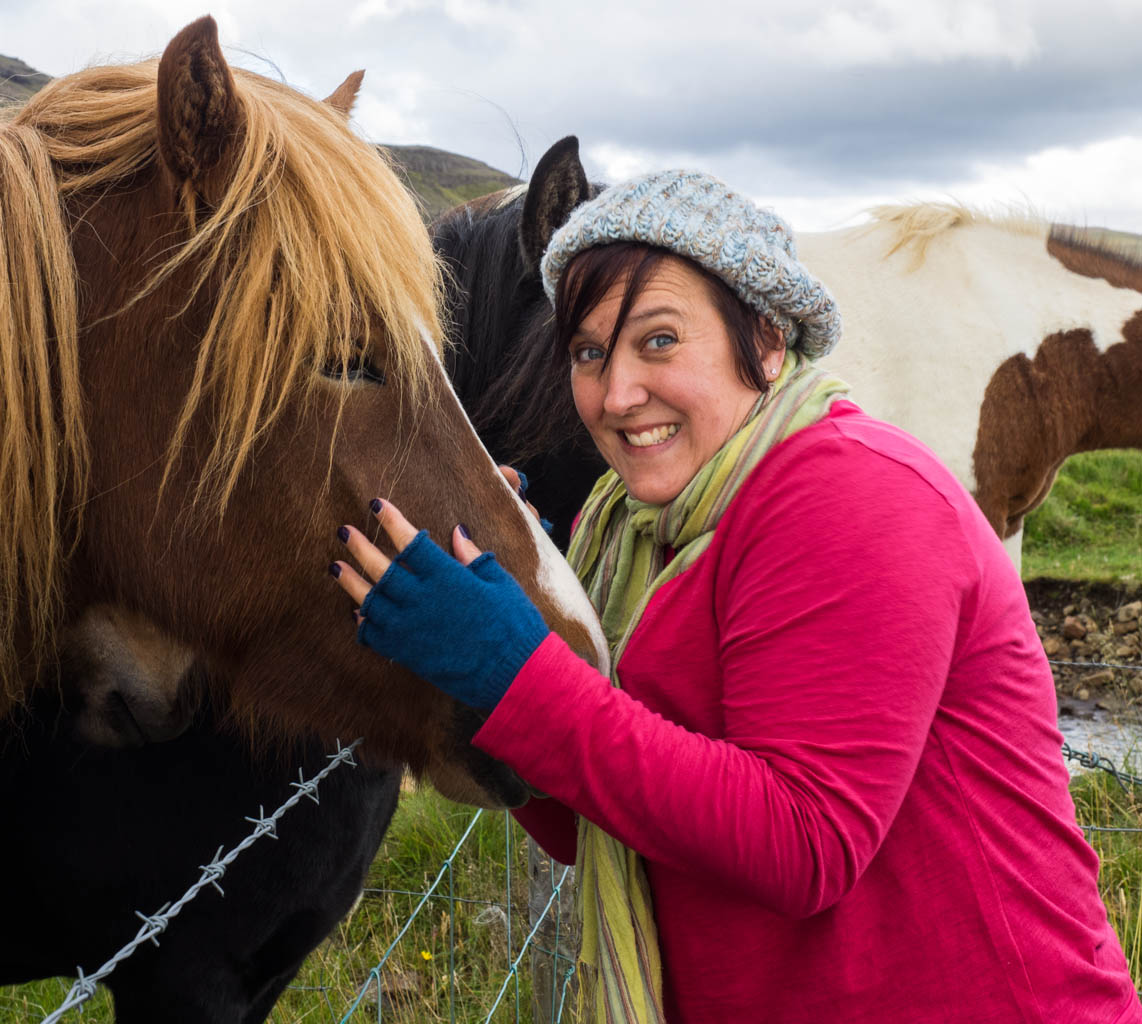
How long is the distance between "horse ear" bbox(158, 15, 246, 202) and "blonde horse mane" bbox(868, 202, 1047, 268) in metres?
3.87

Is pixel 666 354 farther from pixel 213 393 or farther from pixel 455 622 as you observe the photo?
pixel 213 393

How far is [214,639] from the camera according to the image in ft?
4.80

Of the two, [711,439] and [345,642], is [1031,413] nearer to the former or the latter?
[711,439]

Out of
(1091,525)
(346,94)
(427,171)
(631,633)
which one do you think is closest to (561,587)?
(631,633)

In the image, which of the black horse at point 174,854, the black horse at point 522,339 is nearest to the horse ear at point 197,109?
the black horse at point 174,854

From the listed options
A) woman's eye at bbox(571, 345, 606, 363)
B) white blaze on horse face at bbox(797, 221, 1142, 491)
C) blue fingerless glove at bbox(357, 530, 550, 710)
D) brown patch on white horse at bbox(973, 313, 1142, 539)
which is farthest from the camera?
brown patch on white horse at bbox(973, 313, 1142, 539)

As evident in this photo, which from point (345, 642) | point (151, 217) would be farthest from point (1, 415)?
point (345, 642)

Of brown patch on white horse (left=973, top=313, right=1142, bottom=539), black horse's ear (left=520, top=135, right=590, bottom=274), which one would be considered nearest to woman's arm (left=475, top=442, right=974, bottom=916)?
black horse's ear (left=520, top=135, right=590, bottom=274)

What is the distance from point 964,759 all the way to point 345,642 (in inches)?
33.5

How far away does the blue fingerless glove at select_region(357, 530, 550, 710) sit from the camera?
1170mm

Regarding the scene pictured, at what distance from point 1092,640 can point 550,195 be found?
19.2 ft

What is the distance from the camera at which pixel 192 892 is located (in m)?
1.30

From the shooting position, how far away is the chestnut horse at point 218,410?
1312mm

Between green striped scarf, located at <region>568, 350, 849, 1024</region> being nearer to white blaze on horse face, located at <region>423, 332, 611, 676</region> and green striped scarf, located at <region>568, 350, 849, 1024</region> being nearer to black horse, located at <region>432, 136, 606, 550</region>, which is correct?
white blaze on horse face, located at <region>423, 332, 611, 676</region>
